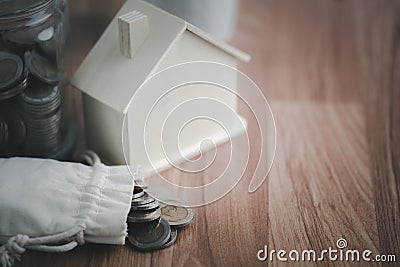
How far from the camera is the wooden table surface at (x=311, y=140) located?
0.92 metres

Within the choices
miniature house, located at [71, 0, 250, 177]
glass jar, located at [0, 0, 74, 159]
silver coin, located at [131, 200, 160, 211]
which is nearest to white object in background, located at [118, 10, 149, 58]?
miniature house, located at [71, 0, 250, 177]

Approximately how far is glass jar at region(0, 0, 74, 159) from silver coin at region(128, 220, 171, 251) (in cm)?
20

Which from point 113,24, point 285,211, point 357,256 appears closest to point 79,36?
point 113,24

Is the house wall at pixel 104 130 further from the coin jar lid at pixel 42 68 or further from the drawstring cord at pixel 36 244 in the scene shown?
the drawstring cord at pixel 36 244

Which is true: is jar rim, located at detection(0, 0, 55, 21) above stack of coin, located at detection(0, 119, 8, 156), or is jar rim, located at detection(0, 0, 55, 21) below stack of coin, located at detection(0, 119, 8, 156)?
above

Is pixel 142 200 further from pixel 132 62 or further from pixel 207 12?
pixel 207 12

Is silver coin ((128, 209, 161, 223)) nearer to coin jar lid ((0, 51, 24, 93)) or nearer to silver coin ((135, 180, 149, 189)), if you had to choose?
silver coin ((135, 180, 149, 189))

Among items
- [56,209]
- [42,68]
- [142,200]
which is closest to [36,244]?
[56,209]

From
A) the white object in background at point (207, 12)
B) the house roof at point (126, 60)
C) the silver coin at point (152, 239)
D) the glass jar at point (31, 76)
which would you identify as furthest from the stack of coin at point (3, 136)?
the white object in background at point (207, 12)

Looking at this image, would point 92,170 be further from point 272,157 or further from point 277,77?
point 277,77

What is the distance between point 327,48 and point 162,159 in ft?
1.62

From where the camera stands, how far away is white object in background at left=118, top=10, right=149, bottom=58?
3.10ft

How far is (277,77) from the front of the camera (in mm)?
1282

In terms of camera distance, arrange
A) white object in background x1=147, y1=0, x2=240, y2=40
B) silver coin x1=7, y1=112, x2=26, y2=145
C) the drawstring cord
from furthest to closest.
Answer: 1. white object in background x1=147, y1=0, x2=240, y2=40
2. silver coin x1=7, y1=112, x2=26, y2=145
3. the drawstring cord
